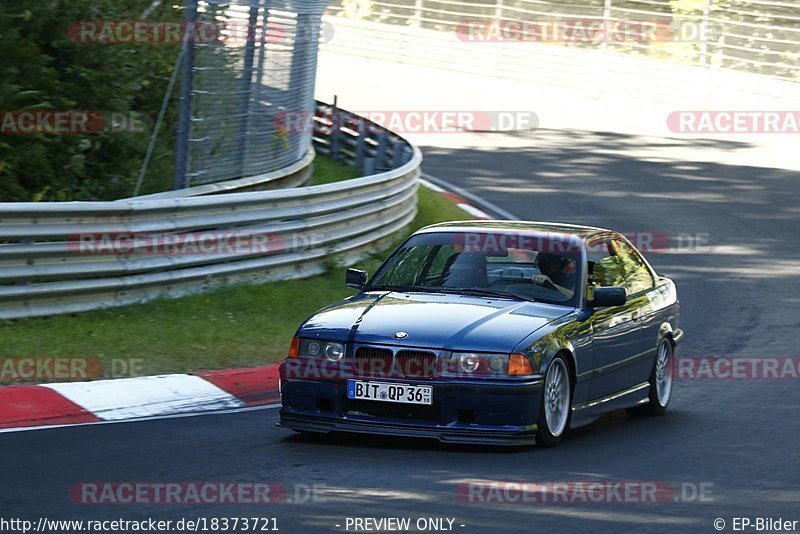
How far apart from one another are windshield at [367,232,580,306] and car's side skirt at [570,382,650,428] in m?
0.71

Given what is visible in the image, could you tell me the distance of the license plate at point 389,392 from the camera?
7.83 m

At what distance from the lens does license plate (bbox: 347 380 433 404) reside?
7832 mm

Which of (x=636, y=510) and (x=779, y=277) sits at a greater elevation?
(x=636, y=510)

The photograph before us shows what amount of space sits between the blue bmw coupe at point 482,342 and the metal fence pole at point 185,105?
190 inches

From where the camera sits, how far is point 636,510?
6656mm

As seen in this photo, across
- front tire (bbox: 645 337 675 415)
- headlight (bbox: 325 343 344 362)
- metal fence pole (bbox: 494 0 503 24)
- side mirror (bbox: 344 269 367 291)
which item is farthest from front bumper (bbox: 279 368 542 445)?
metal fence pole (bbox: 494 0 503 24)

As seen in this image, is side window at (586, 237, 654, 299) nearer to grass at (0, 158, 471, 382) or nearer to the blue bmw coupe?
the blue bmw coupe

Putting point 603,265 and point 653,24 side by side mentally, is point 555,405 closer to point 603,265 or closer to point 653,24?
point 603,265

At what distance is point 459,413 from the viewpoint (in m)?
7.86

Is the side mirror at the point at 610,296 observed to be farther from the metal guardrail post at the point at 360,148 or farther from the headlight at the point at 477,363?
the metal guardrail post at the point at 360,148

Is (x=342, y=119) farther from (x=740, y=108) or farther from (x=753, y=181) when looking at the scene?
(x=740, y=108)

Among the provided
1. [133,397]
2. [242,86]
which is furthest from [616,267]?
[242,86]

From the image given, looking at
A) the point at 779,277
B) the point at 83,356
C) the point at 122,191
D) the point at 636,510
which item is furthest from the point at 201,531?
the point at 779,277

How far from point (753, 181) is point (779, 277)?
740 cm
